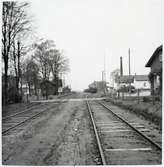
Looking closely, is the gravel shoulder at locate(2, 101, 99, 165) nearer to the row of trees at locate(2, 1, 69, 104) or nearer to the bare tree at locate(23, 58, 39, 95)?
the row of trees at locate(2, 1, 69, 104)

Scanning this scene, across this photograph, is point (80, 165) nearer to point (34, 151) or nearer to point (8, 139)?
point (34, 151)

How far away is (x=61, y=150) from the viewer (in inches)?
214

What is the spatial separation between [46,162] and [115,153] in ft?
4.88

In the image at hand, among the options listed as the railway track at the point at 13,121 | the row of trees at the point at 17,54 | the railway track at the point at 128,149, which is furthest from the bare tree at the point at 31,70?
the railway track at the point at 128,149

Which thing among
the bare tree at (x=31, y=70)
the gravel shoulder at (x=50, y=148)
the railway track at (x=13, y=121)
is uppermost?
the bare tree at (x=31, y=70)

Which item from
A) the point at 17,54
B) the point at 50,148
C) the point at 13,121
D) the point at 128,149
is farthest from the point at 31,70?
the point at 128,149

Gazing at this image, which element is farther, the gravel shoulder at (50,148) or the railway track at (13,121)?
the railway track at (13,121)

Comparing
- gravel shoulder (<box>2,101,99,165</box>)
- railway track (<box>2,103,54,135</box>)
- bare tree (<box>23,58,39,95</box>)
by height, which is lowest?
railway track (<box>2,103,54,135</box>)

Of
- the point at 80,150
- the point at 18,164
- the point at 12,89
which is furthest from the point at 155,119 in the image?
the point at 12,89

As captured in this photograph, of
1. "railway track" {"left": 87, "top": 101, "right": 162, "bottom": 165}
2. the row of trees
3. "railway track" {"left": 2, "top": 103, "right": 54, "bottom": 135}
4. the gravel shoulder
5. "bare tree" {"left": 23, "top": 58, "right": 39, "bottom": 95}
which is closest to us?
"railway track" {"left": 87, "top": 101, "right": 162, "bottom": 165}

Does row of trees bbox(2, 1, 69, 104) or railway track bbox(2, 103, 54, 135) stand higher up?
row of trees bbox(2, 1, 69, 104)

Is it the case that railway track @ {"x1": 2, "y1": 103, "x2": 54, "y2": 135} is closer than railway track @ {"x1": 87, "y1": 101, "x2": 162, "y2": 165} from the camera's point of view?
No

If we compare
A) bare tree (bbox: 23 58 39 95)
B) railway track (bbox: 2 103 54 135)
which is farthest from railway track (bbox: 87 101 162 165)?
bare tree (bbox: 23 58 39 95)

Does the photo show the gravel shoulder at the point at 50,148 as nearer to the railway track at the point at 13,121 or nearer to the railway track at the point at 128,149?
the railway track at the point at 128,149
